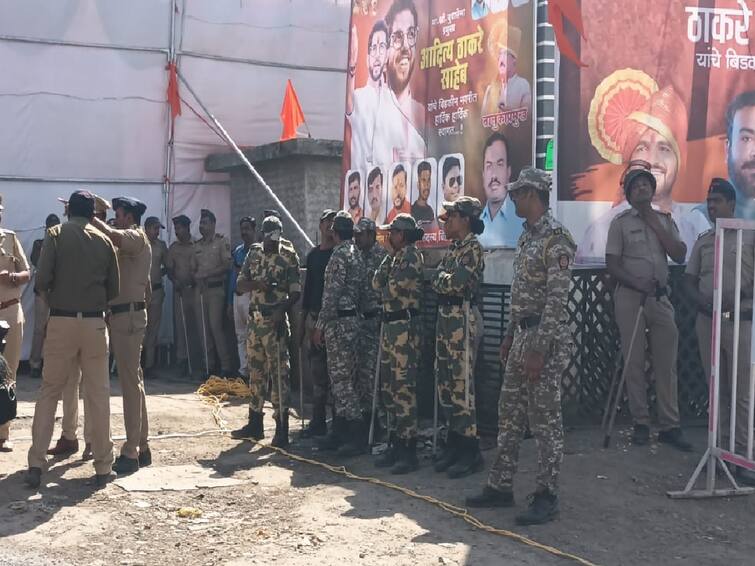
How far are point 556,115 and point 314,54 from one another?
8.34 metres

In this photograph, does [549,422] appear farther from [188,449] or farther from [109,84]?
[109,84]

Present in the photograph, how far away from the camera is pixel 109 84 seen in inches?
573

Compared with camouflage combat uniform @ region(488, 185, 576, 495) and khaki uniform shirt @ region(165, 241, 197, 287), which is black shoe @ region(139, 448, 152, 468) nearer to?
camouflage combat uniform @ region(488, 185, 576, 495)

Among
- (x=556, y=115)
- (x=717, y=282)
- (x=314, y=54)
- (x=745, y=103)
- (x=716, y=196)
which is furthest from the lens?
(x=314, y=54)

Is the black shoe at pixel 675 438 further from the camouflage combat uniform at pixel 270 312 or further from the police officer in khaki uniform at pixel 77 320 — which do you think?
the police officer in khaki uniform at pixel 77 320

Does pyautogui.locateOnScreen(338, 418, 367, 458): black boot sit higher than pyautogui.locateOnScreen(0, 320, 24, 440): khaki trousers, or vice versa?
pyautogui.locateOnScreen(0, 320, 24, 440): khaki trousers

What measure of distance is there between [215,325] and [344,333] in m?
4.66

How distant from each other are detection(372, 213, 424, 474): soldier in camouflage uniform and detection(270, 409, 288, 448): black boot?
1.15 metres

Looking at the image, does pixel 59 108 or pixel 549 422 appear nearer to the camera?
pixel 549 422

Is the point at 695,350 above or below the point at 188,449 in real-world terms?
above

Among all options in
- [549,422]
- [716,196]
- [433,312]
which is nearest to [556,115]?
[716,196]

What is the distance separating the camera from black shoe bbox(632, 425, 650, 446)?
791cm

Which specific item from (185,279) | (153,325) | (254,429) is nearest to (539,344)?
(254,429)

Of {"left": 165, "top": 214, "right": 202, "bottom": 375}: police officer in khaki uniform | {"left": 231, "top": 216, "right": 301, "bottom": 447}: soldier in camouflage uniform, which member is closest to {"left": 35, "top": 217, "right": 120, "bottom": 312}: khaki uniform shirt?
{"left": 231, "top": 216, "right": 301, "bottom": 447}: soldier in camouflage uniform
